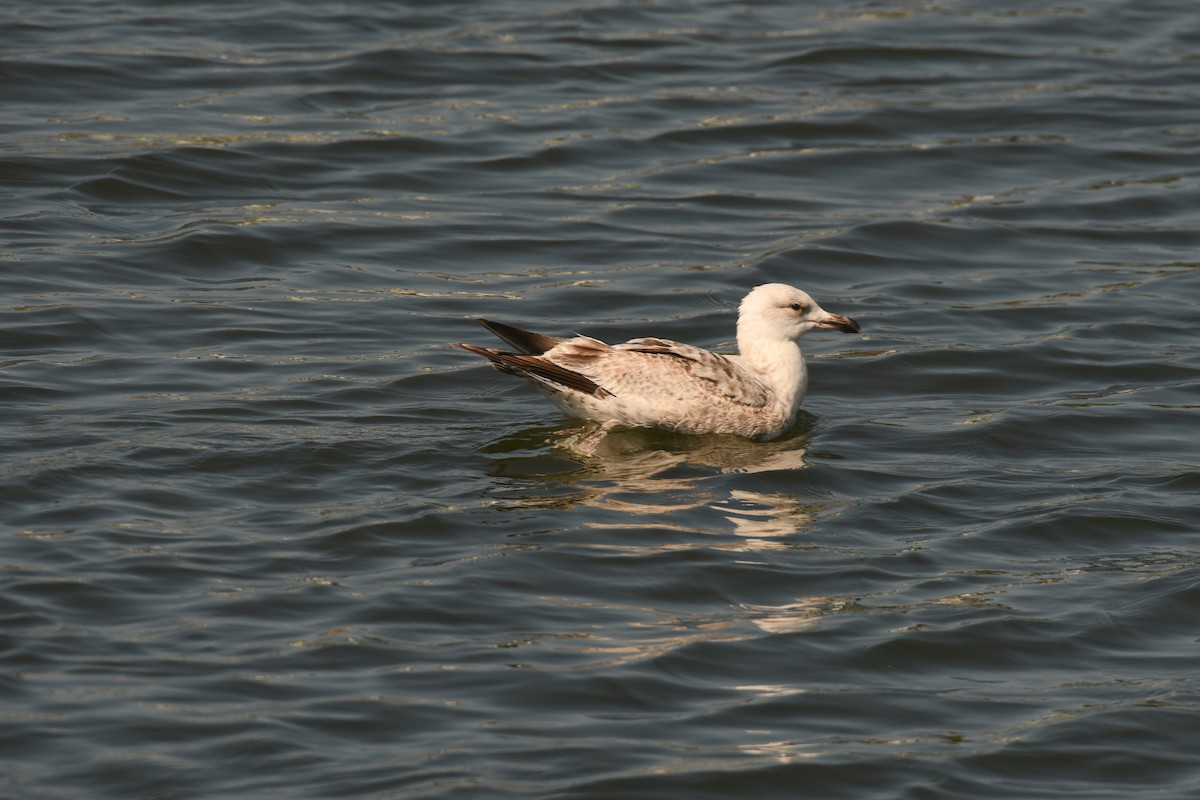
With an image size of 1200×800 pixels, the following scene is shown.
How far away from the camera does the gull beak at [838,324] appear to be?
37.6 ft

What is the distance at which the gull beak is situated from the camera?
1147cm

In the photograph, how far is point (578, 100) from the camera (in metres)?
18.0

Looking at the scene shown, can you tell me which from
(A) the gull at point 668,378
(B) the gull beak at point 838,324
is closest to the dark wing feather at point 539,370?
(A) the gull at point 668,378

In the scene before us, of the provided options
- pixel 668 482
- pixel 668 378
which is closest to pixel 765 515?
pixel 668 482

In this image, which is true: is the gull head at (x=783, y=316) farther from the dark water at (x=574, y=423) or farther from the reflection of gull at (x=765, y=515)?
the reflection of gull at (x=765, y=515)

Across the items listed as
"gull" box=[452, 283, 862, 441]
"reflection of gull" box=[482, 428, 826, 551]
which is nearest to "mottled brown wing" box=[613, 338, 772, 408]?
"gull" box=[452, 283, 862, 441]

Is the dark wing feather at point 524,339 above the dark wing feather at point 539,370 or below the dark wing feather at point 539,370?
above

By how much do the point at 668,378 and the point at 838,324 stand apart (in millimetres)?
1250

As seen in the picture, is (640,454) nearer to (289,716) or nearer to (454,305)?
(454,305)

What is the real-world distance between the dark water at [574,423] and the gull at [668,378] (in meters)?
0.21

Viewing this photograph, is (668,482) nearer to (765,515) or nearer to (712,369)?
(765,515)

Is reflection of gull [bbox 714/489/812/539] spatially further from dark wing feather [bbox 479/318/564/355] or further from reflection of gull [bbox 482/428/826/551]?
dark wing feather [bbox 479/318/564/355]

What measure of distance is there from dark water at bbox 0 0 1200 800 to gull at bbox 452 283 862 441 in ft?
0.68

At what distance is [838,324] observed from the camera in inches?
452
